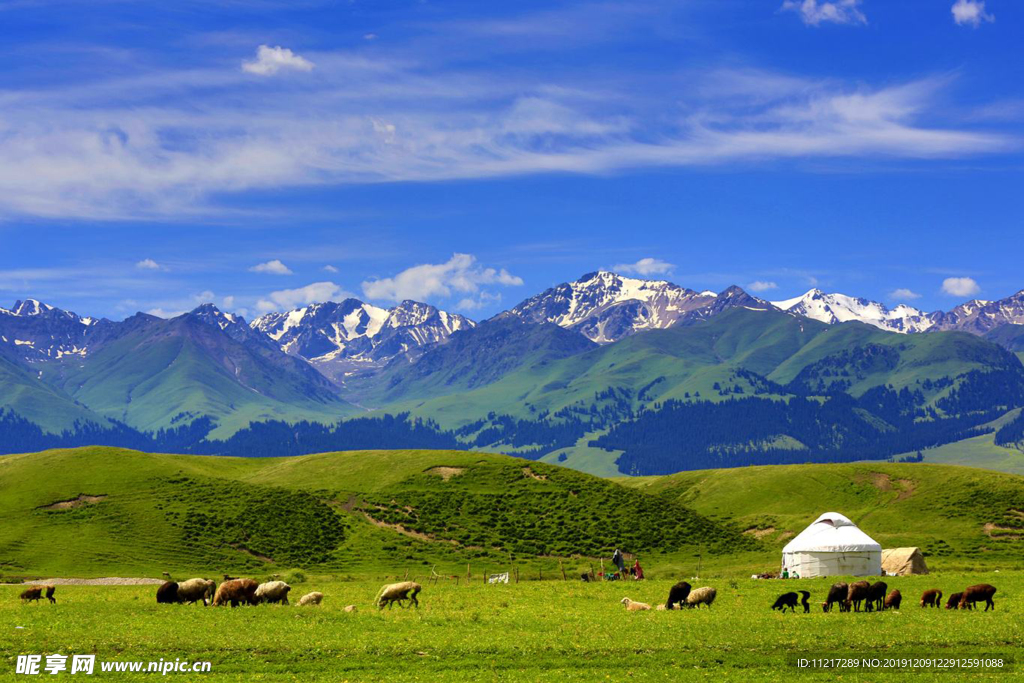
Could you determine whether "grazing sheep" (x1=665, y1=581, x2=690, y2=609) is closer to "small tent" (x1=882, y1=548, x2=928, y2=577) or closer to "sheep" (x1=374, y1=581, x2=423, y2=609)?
"sheep" (x1=374, y1=581, x2=423, y2=609)

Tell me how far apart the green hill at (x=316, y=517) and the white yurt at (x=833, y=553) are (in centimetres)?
3061

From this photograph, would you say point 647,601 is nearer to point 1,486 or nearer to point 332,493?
point 332,493

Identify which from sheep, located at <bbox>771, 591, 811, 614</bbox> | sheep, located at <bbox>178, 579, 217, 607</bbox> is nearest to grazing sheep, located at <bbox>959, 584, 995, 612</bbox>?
Result: sheep, located at <bbox>771, 591, 811, 614</bbox>

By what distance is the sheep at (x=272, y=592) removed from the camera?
5584cm

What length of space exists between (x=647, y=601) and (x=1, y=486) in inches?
3938

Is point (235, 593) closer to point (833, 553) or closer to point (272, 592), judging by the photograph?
point (272, 592)

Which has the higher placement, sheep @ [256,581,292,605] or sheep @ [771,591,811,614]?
sheep @ [256,581,292,605]

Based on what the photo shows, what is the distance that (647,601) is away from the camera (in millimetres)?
59000

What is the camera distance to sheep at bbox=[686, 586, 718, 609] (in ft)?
180

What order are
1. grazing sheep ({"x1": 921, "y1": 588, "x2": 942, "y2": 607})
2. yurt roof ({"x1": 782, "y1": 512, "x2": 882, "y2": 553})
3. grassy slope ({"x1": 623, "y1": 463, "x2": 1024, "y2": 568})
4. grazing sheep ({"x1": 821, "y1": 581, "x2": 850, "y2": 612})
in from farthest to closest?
1. grassy slope ({"x1": 623, "y1": 463, "x2": 1024, "y2": 568})
2. yurt roof ({"x1": 782, "y1": 512, "x2": 882, "y2": 553})
3. grazing sheep ({"x1": 921, "y1": 588, "x2": 942, "y2": 607})
4. grazing sheep ({"x1": 821, "y1": 581, "x2": 850, "y2": 612})

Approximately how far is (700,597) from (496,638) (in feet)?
56.2

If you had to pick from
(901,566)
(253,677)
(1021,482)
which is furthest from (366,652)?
(1021,482)

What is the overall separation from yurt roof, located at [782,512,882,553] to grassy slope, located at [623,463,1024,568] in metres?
22.3

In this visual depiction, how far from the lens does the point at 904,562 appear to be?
80438mm
